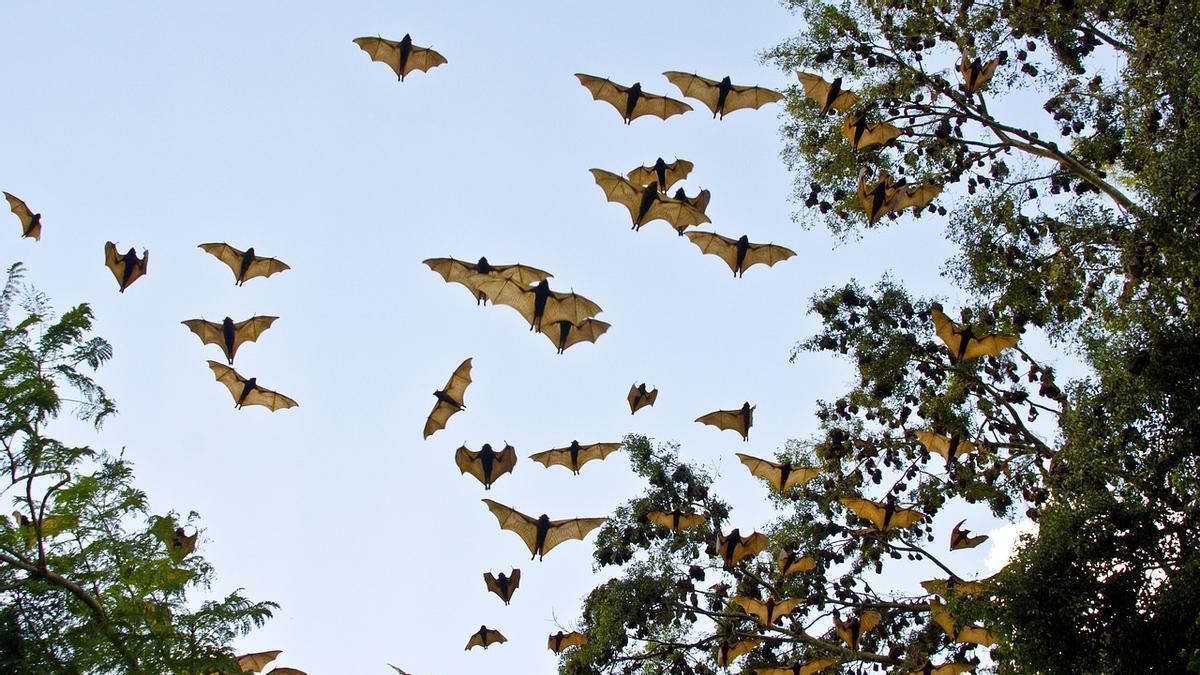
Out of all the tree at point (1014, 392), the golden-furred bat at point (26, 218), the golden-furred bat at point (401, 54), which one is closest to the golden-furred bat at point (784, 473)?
the tree at point (1014, 392)

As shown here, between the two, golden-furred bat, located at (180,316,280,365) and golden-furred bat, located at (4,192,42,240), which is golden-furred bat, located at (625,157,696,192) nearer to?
golden-furred bat, located at (180,316,280,365)

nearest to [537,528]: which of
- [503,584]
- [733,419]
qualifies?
[503,584]

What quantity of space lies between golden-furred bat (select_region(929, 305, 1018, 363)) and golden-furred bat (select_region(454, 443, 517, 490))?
5.67 m

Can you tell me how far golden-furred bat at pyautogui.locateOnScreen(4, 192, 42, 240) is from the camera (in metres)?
12.8

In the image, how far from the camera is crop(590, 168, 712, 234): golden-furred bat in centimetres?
1246

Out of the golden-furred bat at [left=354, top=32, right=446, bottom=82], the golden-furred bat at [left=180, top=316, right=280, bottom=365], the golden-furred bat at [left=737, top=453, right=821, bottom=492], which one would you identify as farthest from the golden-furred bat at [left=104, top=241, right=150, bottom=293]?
the golden-furred bat at [left=737, top=453, right=821, bottom=492]

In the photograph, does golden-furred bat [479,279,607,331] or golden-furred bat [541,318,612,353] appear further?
golden-furred bat [541,318,612,353]

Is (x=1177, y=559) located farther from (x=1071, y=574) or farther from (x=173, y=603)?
(x=173, y=603)

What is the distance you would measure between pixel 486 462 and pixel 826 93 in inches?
247

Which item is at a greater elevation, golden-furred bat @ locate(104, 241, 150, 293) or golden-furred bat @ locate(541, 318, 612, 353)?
golden-furred bat @ locate(104, 241, 150, 293)

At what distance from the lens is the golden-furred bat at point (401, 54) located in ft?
41.4

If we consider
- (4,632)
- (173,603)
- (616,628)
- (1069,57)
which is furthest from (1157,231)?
(4,632)

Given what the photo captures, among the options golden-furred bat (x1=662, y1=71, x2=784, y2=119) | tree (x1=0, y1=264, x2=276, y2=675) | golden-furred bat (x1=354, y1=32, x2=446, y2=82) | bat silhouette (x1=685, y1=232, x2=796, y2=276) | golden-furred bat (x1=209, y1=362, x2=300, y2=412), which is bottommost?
tree (x1=0, y1=264, x2=276, y2=675)

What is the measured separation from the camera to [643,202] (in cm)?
1250
